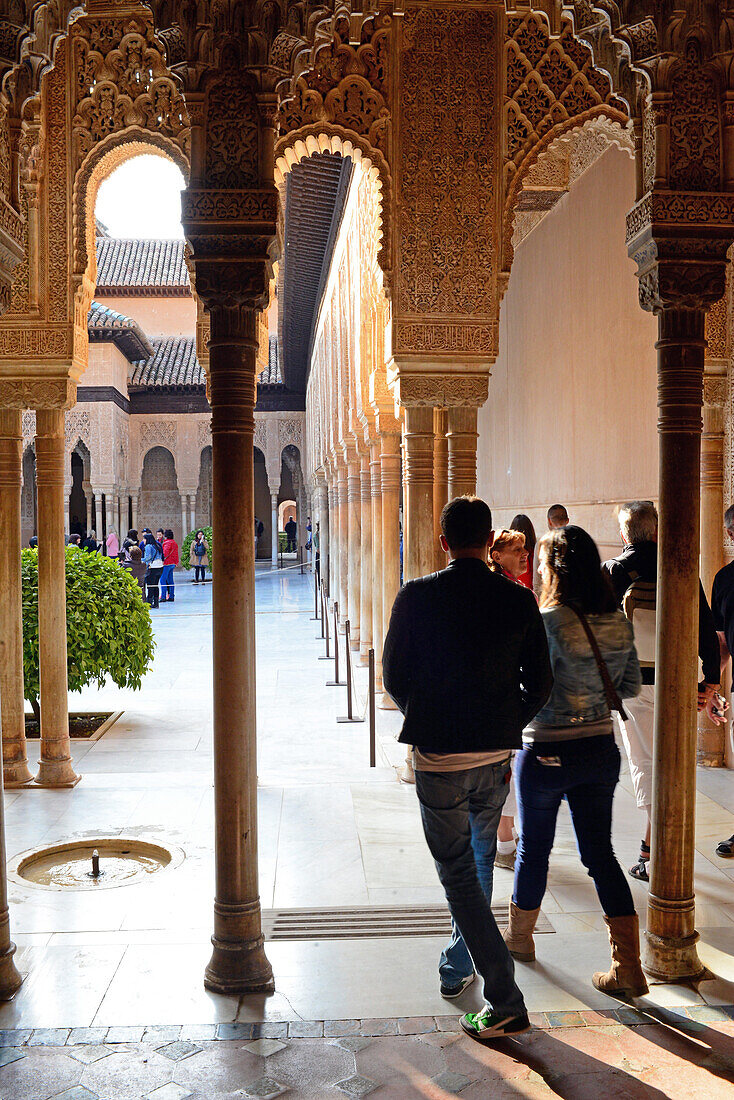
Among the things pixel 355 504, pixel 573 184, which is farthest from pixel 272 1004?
pixel 355 504

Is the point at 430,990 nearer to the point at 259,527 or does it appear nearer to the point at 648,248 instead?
the point at 648,248

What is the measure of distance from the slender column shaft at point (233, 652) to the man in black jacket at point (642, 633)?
65.6 inches

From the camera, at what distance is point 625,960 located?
325 cm

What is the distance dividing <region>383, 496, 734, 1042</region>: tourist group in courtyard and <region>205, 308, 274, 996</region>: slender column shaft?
2.32 ft

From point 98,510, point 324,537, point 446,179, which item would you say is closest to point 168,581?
point 324,537

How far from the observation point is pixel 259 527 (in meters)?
37.7

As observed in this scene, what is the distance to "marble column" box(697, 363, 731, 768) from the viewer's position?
663 centimetres

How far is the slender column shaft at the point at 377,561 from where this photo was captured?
1049cm

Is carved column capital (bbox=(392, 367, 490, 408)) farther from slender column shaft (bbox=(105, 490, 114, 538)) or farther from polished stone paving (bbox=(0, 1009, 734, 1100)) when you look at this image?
slender column shaft (bbox=(105, 490, 114, 538))

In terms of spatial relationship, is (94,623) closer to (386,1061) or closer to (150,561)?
(386,1061)

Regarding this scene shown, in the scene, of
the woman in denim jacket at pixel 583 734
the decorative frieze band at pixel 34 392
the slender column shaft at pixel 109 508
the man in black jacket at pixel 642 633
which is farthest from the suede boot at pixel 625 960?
the slender column shaft at pixel 109 508

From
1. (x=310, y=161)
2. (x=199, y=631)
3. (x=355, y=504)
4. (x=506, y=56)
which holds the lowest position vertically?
(x=199, y=631)

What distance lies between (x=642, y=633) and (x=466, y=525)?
1581 mm

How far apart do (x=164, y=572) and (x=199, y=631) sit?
692cm
